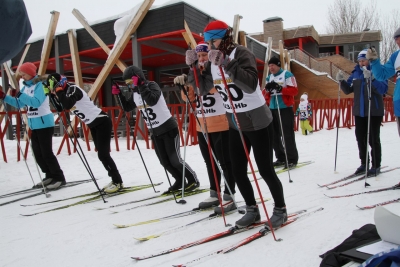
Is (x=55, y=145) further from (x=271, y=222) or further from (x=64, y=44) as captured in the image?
(x=271, y=222)

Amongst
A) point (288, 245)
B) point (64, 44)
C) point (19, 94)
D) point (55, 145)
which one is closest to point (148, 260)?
point (288, 245)

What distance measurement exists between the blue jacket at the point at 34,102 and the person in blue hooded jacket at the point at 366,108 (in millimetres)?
4431

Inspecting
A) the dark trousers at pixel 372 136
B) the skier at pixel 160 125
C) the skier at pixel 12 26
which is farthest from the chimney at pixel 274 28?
the skier at pixel 12 26

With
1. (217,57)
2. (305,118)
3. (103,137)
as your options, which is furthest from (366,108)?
(305,118)

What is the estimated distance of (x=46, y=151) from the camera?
5.12 metres

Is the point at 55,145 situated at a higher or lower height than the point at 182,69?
lower

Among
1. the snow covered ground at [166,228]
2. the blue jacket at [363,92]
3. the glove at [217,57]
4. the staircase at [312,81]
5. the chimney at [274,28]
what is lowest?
the snow covered ground at [166,228]

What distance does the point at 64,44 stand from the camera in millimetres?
12508

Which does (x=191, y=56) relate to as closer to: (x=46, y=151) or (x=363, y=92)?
(x=363, y=92)

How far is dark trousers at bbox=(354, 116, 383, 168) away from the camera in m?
4.79

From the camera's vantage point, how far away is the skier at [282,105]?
5609 mm

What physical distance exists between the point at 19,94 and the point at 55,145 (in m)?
4.37

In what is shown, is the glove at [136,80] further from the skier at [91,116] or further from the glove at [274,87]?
the glove at [274,87]

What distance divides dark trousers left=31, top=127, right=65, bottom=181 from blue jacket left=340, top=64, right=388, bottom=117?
460 cm
